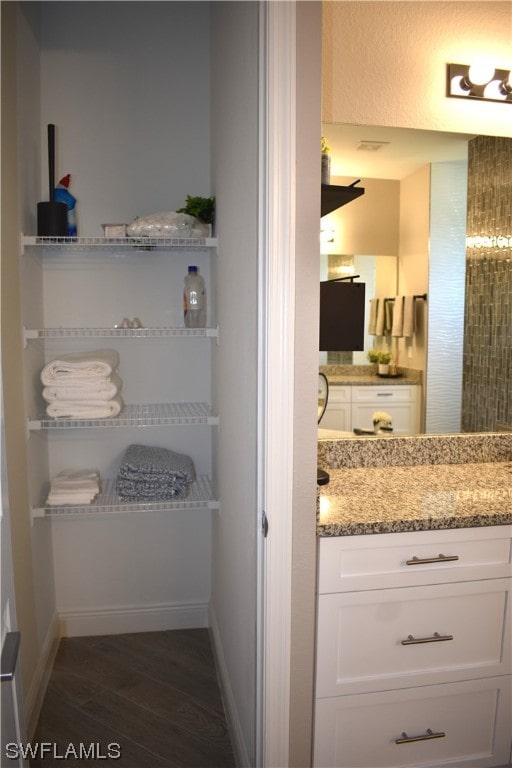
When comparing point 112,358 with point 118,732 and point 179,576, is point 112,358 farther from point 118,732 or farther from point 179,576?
point 118,732

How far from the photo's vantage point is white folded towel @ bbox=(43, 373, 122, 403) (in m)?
2.15

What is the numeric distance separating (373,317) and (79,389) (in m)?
1.15

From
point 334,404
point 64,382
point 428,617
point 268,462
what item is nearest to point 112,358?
point 64,382

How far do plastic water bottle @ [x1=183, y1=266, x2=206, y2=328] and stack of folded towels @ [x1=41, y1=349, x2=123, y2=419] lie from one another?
387 mm

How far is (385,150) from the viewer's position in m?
2.02

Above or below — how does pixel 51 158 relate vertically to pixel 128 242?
above

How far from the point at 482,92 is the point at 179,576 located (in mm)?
2337

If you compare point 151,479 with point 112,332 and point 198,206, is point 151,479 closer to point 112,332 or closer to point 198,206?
point 112,332

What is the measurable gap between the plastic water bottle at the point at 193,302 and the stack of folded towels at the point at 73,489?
75cm

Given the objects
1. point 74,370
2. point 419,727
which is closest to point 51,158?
point 74,370

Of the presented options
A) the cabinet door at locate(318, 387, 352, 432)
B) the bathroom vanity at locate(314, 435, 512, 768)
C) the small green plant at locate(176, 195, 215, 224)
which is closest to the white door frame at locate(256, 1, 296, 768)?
the bathroom vanity at locate(314, 435, 512, 768)

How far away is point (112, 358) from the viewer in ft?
7.52

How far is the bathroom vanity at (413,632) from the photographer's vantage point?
146 cm

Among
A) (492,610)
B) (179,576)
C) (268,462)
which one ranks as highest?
(268,462)
